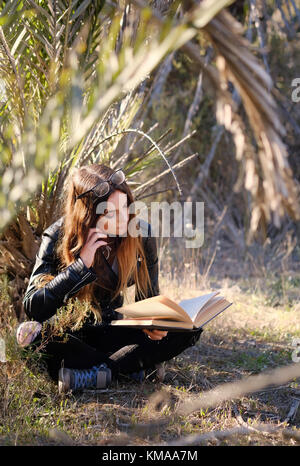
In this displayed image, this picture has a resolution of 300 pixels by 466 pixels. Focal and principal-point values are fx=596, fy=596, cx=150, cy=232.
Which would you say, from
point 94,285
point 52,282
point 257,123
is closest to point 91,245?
point 52,282

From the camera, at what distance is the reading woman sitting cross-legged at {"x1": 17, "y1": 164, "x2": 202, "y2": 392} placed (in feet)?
7.29

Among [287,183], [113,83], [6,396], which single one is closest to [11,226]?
[6,396]

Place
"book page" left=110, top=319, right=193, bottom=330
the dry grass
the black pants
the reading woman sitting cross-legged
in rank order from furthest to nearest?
the black pants, the reading woman sitting cross-legged, "book page" left=110, top=319, right=193, bottom=330, the dry grass

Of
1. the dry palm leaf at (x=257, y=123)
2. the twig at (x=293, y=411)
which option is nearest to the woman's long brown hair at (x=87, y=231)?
the twig at (x=293, y=411)

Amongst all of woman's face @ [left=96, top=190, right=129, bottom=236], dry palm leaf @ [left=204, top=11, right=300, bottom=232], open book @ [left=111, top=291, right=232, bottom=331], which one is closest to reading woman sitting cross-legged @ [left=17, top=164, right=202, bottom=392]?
woman's face @ [left=96, top=190, right=129, bottom=236]

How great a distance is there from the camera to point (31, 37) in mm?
2629

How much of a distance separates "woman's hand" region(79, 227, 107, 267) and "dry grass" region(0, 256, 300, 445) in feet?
1.35

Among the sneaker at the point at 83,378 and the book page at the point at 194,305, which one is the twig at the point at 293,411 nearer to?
the book page at the point at 194,305

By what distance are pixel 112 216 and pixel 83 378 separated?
0.65 m

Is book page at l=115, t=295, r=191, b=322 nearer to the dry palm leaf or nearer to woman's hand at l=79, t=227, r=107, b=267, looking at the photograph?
woman's hand at l=79, t=227, r=107, b=267

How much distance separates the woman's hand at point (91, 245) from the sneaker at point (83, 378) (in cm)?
44

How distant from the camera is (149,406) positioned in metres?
2.29
